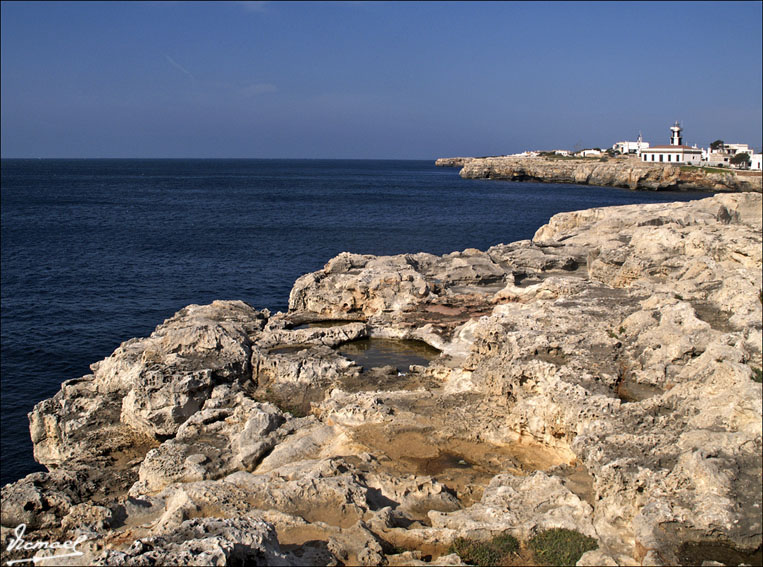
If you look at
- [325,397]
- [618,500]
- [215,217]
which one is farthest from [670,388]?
[215,217]

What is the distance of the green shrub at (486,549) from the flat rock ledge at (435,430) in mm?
203

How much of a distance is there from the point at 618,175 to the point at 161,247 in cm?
9567

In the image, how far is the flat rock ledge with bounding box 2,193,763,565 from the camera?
32.6ft

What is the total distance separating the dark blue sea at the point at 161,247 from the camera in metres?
30.7

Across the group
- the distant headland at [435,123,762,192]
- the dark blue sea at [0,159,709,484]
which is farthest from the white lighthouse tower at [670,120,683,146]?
→ the dark blue sea at [0,159,709,484]

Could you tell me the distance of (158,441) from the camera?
18.5 metres

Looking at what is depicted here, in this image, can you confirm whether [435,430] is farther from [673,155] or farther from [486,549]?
[673,155]

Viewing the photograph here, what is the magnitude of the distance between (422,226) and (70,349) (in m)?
46.8

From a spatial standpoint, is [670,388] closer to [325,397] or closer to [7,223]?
[325,397]

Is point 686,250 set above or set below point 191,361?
above

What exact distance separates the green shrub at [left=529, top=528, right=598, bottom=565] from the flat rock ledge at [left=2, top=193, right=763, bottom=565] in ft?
0.55

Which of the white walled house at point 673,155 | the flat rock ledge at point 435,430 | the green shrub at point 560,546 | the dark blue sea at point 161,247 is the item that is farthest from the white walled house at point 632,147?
the green shrub at point 560,546

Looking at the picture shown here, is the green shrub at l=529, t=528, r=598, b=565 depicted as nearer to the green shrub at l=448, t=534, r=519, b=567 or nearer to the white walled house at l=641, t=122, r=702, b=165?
the green shrub at l=448, t=534, r=519, b=567

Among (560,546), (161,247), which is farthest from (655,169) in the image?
(560,546)
